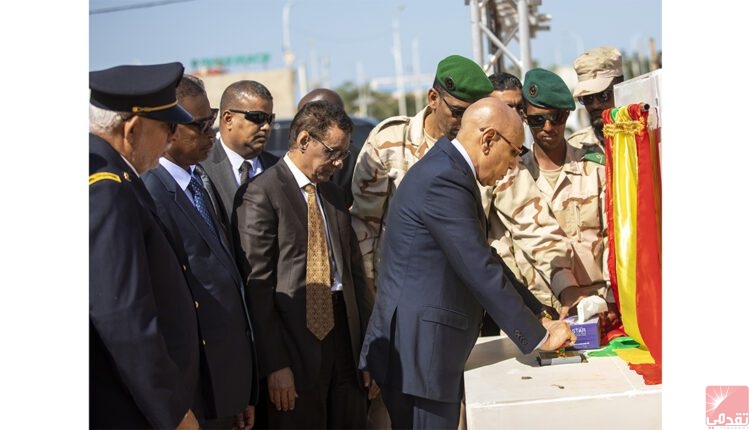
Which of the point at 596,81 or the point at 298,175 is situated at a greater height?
the point at 596,81

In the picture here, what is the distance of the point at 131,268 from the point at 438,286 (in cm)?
124

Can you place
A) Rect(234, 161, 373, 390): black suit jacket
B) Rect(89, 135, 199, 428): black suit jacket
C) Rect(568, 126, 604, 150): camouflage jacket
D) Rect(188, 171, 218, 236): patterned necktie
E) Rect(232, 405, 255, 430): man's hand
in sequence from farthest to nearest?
Rect(568, 126, 604, 150): camouflage jacket, Rect(234, 161, 373, 390): black suit jacket, Rect(232, 405, 255, 430): man's hand, Rect(188, 171, 218, 236): patterned necktie, Rect(89, 135, 199, 428): black suit jacket

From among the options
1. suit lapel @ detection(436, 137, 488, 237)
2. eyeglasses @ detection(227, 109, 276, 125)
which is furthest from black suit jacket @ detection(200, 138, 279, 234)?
suit lapel @ detection(436, 137, 488, 237)

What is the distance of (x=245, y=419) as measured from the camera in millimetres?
3342

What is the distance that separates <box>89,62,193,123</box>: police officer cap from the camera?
225cm

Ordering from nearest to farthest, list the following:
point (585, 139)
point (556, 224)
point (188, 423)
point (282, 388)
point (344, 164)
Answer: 1. point (188, 423)
2. point (282, 388)
3. point (556, 224)
4. point (585, 139)
5. point (344, 164)

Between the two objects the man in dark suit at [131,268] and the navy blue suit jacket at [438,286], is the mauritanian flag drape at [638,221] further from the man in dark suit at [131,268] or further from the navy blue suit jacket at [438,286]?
the man in dark suit at [131,268]

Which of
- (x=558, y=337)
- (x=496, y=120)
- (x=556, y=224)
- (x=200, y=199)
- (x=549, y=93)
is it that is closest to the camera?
(x=496, y=120)

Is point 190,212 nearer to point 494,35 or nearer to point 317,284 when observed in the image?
point 317,284

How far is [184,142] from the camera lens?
10.6 feet

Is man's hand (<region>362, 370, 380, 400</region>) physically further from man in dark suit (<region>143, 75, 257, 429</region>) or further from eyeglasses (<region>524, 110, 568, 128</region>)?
eyeglasses (<region>524, 110, 568, 128</region>)

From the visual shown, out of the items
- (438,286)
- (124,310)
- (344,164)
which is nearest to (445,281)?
(438,286)

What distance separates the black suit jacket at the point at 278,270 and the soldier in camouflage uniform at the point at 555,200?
0.95 meters

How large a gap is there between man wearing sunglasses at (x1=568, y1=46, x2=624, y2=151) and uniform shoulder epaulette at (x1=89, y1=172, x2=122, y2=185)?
264cm
